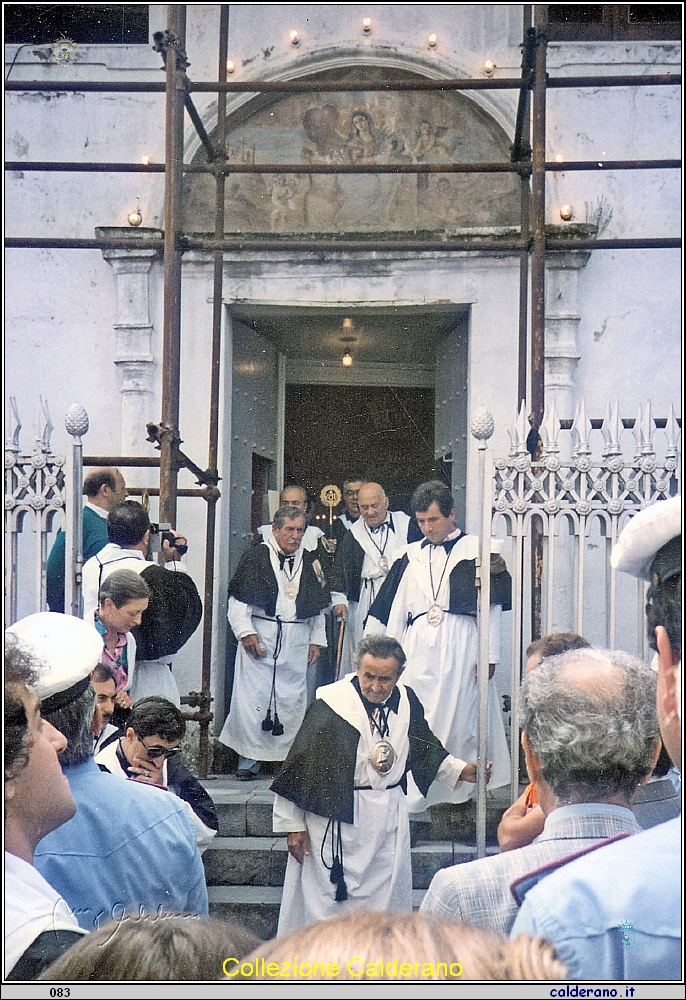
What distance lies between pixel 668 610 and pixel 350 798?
146cm

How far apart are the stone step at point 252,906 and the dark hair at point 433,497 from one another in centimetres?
124

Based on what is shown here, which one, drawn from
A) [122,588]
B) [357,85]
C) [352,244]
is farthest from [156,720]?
[357,85]

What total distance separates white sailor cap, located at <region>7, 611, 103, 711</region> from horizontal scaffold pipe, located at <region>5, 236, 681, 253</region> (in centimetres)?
175

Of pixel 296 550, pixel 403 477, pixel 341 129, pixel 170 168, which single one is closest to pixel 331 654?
pixel 296 550

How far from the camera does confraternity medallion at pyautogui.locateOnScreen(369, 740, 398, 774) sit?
8.95 ft

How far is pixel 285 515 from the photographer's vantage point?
10.5ft

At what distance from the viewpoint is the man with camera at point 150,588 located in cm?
282

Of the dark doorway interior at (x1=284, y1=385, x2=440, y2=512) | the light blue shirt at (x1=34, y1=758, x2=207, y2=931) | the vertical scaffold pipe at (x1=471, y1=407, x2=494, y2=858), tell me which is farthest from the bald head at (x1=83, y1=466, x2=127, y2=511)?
the light blue shirt at (x1=34, y1=758, x2=207, y2=931)

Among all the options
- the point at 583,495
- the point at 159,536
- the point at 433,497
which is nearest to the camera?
the point at 583,495

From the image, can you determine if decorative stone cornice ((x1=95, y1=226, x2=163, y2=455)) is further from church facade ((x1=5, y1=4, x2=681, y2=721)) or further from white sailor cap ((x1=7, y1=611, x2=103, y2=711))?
white sailor cap ((x1=7, y1=611, x2=103, y2=711))

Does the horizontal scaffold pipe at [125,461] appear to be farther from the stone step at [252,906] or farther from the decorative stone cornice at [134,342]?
the stone step at [252,906]

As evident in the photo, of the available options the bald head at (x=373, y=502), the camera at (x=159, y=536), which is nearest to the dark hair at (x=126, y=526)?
the camera at (x=159, y=536)

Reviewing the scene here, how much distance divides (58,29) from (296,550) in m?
1.98

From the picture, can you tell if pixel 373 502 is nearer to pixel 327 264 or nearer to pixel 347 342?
pixel 347 342
